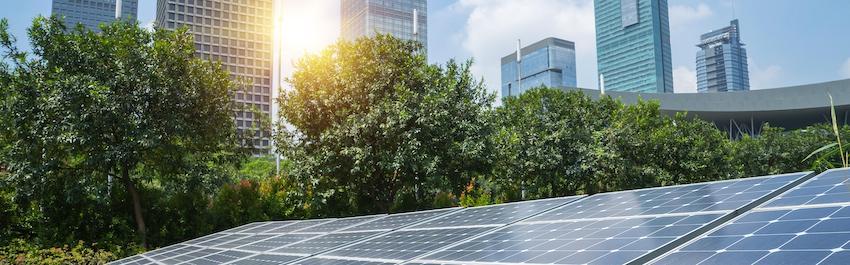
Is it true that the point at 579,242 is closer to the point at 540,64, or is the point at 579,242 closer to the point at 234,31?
the point at 540,64

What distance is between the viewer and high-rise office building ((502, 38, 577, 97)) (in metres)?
128

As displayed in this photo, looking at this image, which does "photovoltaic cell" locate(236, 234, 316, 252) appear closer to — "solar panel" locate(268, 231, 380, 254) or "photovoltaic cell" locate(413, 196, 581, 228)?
"solar panel" locate(268, 231, 380, 254)

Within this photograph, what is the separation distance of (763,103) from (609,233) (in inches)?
2884

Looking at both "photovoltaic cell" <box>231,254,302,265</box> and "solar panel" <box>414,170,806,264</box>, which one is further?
"photovoltaic cell" <box>231,254,302,265</box>

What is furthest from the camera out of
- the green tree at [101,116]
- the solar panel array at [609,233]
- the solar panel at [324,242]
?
the green tree at [101,116]

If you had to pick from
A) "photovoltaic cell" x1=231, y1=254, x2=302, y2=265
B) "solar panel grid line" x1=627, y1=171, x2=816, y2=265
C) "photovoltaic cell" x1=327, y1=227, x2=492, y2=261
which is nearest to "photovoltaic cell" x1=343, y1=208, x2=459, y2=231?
"photovoltaic cell" x1=327, y1=227, x2=492, y2=261

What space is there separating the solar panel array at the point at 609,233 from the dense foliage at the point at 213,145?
8174mm

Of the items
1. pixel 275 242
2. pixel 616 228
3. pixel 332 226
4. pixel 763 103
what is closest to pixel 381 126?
pixel 332 226

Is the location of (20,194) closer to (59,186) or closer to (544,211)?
(59,186)

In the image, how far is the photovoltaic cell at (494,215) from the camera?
28.9 ft

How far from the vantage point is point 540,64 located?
144875mm

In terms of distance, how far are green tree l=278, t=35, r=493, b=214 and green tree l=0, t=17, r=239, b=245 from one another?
10.5 ft

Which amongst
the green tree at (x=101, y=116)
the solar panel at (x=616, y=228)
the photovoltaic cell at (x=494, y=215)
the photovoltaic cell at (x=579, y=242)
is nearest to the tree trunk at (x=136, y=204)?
the green tree at (x=101, y=116)

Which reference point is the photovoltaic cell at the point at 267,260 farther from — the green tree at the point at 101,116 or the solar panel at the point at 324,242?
the green tree at the point at 101,116
